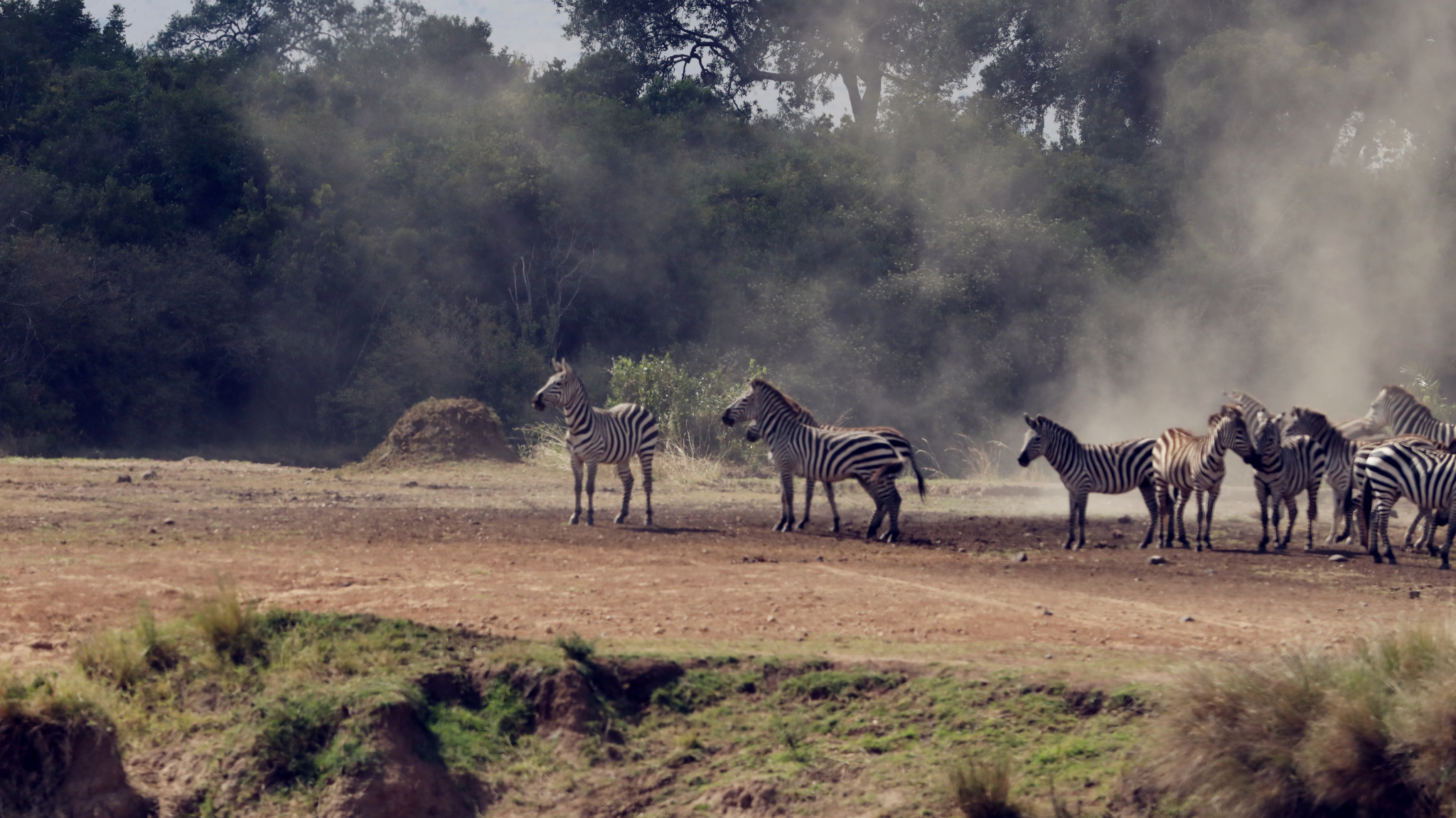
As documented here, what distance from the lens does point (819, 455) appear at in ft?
47.5

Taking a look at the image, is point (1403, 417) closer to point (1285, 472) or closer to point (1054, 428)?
point (1285, 472)

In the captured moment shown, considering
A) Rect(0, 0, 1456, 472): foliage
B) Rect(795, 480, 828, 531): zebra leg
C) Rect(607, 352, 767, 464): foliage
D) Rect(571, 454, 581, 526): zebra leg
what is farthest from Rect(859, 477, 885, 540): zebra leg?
Rect(0, 0, 1456, 472): foliage

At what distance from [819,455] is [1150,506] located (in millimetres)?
3881

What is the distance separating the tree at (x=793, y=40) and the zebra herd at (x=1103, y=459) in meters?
26.7

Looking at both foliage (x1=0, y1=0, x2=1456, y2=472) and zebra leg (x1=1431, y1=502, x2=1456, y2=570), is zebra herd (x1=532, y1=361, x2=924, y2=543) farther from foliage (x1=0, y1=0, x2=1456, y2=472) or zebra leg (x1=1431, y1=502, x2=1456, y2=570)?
foliage (x1=0, y1=0, x2=1456, y2=472)

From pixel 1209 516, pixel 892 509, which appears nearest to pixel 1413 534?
pixel 1209 516

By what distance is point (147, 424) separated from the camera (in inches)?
1061

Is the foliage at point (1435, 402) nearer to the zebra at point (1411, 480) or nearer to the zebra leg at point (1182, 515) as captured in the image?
the zebra leg at point (1182, 515)

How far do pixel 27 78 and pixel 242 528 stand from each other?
22793mm

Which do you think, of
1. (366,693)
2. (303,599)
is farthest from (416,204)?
(366,693)

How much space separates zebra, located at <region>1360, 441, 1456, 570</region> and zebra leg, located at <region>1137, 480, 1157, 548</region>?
2226mm

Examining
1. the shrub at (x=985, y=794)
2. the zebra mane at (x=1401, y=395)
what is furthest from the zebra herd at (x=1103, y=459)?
the shrub at (x=985, y=794)

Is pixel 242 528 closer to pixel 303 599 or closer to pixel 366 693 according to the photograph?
pixel 303 599

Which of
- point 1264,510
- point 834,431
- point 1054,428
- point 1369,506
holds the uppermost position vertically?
point 1054,428
